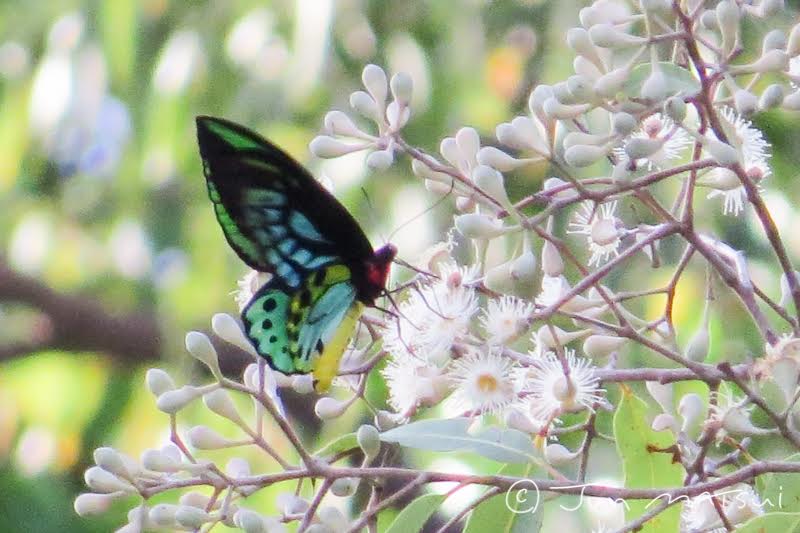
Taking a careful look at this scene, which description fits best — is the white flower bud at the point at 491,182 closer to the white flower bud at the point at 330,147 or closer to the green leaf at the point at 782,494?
the white flower bud at the point at 330,147

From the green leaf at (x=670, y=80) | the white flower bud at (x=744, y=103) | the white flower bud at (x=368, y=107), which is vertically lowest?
the white flower bud at (x=744, y=103)

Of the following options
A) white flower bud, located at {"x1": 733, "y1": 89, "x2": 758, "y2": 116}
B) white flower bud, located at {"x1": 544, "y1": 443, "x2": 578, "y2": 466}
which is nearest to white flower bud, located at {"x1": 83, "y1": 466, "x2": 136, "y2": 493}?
white flower bud, located at {"x1": 544, "y1": 443, "x2": 578, "y2": 466}

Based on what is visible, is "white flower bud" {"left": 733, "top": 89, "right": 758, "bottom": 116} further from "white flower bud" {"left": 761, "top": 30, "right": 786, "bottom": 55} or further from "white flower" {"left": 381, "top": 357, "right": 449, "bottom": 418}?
"white flower" {"left": 381, "top": 357, "right": 449, "bottom": 418}

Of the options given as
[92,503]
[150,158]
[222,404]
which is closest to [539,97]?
[222,404]

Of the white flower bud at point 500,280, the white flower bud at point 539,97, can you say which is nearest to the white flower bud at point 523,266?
the white flower bud at point 500,280

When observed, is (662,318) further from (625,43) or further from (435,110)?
(435,110)

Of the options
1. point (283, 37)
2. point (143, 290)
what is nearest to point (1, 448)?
point (143, 290)
